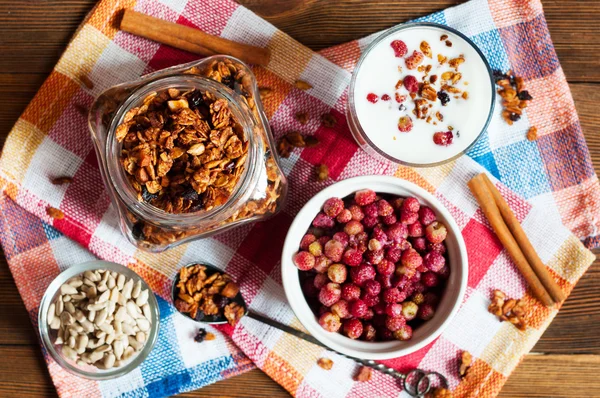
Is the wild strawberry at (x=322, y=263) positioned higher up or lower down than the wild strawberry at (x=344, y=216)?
lower down

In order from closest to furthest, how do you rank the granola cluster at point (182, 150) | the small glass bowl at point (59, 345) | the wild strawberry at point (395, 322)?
the granola cluster at point (182, 150), the wild strawberry at point (395, 322), the small glass bowl at point (59, 345)

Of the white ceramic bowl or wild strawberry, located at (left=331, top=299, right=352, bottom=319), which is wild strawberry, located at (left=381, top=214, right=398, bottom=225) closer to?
the white ceramic bowl

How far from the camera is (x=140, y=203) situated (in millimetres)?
1022

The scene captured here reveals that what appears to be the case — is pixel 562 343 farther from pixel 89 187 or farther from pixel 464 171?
pixel 89 187

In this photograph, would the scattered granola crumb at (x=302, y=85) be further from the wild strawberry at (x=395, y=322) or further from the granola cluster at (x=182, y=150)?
the wild strawberry at (x=395, y=322)

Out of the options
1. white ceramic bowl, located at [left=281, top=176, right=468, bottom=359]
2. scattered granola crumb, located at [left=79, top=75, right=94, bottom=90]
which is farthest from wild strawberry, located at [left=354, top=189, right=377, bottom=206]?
scattered granola crumb, located at [left=79, top=75, right=94, bottom=90]

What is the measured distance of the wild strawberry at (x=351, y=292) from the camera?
114 cm

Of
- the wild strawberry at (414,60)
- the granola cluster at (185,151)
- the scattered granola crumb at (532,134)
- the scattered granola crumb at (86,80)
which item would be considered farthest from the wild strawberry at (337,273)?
the scattered granola crumb at (86,80)

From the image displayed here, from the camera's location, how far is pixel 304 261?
1.14 m

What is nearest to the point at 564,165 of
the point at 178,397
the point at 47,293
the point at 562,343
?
the point at 562,343

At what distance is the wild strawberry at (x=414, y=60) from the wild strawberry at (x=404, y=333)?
1.76ft

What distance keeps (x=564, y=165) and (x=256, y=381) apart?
89 centimetres

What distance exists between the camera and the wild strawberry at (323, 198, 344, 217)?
116 cm

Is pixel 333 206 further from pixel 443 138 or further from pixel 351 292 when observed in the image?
pixel 443 138
